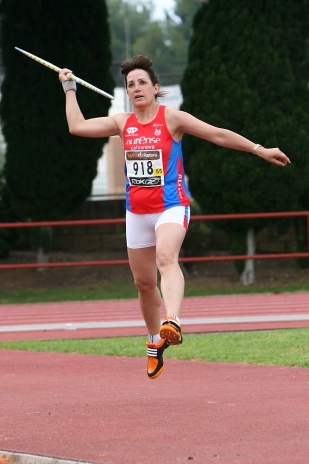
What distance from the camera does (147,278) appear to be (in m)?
8.65

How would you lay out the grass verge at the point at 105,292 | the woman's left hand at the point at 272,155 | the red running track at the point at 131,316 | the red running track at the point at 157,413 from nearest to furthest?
the red running track at the point at 157,413
the woman's left hand at the point at 272,155
the red running track at the point at 131,316
the grass verge at the point at 105,292

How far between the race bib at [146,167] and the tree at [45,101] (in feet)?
48.7

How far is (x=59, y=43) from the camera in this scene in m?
23.0

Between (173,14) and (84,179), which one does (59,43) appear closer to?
(84,179)

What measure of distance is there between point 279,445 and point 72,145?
17231 mm

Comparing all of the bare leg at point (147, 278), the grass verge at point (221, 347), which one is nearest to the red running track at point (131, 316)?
the grass verge at point (221, 347)

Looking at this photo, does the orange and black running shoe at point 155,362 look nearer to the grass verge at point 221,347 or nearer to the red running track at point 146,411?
the red running track at point 146,411

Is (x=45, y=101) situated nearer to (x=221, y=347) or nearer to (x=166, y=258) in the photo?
(x=221, y=347)

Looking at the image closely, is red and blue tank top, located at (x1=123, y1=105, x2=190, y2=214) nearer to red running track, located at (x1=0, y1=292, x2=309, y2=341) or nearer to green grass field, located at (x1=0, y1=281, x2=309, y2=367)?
green grass field, located at (x1=0, y1=281, x2=309, y2=367)

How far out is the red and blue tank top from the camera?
27.2 ft

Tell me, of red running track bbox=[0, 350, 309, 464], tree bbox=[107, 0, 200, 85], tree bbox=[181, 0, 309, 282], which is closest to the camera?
red running track bbox=[0, 350, 309, 464]

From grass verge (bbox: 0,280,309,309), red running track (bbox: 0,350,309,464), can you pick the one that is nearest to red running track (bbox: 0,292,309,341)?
grass verge (bbox: 0,280,309,309)

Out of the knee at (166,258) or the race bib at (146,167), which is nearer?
the knee at (166,258)

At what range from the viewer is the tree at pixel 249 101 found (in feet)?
69.4
